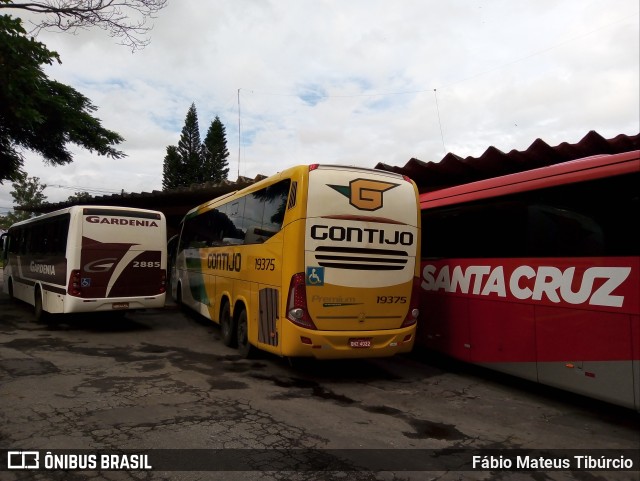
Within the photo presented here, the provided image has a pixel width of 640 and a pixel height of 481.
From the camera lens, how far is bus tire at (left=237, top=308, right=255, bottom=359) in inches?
320

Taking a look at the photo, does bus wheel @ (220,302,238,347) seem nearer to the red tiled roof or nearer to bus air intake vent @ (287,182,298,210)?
bus air intake vent @ (287,182,298,210)

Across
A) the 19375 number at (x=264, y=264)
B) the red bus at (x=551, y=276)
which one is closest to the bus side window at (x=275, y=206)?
the 19375 number at (x=264, y=264)

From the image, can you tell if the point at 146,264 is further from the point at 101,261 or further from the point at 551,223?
the point at 551,223

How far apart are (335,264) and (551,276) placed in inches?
109

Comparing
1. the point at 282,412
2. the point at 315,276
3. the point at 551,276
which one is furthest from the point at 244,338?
the point at 551,276

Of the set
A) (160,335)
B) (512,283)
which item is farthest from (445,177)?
(160,335)

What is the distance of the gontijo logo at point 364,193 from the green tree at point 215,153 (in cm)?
5222

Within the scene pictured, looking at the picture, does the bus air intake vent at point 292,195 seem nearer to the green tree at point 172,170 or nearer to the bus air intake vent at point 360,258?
the bus air intake vent at point 360,258

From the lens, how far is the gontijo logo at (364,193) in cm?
678

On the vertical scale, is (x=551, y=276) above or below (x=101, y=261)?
below

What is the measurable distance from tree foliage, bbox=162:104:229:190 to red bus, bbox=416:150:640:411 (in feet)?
170

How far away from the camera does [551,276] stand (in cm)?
558

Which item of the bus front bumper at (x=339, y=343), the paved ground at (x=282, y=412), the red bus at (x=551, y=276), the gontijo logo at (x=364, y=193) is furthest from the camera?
the gontijo logo at (x=364, y=193)

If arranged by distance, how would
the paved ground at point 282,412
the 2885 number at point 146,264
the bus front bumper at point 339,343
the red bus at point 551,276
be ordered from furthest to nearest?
the 2885 number at point 146,264 < the bus front bumper at point 339,343 < the red bus at point 551,276 < the paved ground at point 282,412
